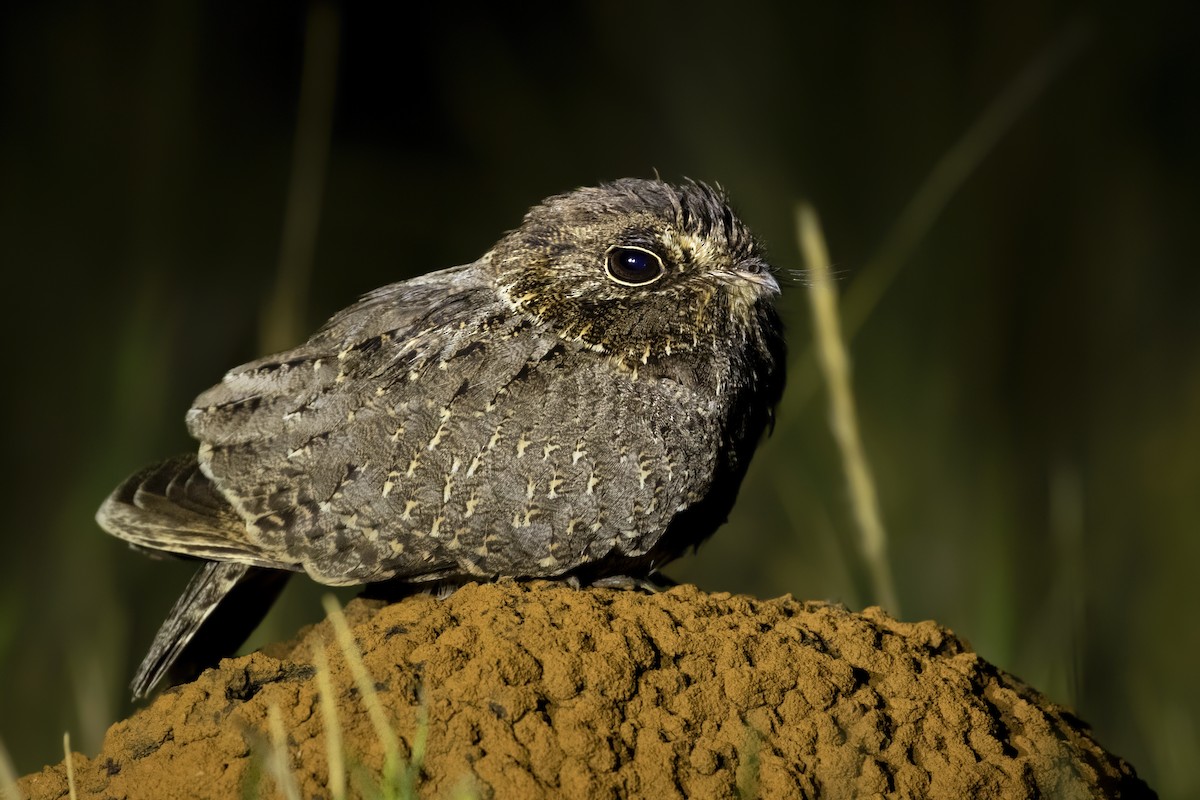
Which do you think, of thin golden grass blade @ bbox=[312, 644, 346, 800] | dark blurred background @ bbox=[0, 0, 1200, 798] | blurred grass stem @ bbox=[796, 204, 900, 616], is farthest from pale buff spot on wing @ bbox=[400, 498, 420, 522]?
dark blurred background @ bbox=[0, 0, 1200, 798]

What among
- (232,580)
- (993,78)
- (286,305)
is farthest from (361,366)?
(993,78)

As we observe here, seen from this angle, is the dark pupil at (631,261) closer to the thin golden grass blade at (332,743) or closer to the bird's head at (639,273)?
the bird's head at (639,273)

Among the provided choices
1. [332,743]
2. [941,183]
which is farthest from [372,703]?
[941,183]

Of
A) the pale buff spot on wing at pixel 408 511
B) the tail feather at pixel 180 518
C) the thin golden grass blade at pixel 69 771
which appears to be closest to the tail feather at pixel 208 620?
the tail feather at pixel 180 518

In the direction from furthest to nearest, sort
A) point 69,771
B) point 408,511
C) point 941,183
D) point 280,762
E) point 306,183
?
point 941,183 < point 306,183 < point 408,511 < point 69,771 < point 280,762

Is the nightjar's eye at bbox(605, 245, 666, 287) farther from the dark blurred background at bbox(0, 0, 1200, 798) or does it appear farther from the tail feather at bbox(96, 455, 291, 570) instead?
the dark blurred background at bbox(0, 0, 1200, 798)

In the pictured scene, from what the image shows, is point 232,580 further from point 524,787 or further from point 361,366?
point 524,787

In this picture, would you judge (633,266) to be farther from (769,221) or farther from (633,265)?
(769,221)
